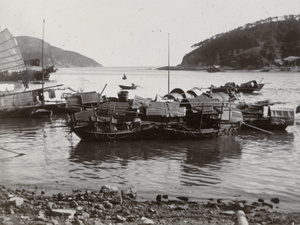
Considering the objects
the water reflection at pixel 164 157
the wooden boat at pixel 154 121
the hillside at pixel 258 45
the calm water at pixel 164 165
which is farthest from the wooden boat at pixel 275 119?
the hillside at pixel 258 45

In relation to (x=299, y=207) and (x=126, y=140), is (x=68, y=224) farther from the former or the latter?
(x=126, y=140)

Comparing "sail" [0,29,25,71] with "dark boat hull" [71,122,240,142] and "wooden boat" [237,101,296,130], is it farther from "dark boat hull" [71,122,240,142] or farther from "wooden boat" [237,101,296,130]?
"wooden boat" [237,101,296,130]

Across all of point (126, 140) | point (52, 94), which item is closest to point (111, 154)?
point (126, 140)

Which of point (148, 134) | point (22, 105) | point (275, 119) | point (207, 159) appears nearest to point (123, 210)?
point (207, 159)

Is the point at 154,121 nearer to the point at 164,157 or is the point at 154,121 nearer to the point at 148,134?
the point at 148,134

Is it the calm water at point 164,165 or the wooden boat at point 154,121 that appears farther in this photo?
the wooden boat at point 154,121

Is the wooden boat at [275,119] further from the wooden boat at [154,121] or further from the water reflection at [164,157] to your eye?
the water reflection at [164,157]
